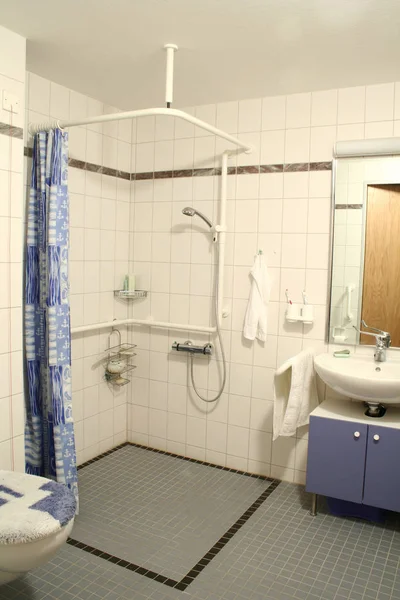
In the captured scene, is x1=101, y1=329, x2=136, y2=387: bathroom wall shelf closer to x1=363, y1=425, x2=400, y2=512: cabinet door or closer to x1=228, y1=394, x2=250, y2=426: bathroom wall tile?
x1=228, y1=394, x2=250, y2=426: bathroom wall tile

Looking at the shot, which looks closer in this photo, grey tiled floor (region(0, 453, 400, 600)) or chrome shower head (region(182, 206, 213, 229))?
grey tiled floor (region(0, 453, 400, 600))

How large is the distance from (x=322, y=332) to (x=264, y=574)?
1373 mm

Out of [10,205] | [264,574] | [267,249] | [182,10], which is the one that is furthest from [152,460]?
[182,10]

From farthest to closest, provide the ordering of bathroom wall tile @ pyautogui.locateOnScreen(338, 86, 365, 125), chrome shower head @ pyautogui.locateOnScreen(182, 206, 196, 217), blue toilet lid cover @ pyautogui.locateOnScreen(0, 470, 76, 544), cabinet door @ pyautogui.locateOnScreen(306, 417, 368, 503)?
chrome shower head @ pyautogui.locateOnScreen(182, 206, 196, 217)
bathroom wall tile @ pyautogui.locateOnScreen(338, 86, 365, 125)
cabinet door @ pyautogui.locateOnScreen(306, 417, 368, 503)
blue toilet lid cover @ pyautogui.locateOnScreen(0, 470, 76, 544)

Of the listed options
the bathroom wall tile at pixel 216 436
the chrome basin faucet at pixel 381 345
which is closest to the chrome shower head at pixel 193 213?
the chrome basin faucet at pixel 381 345

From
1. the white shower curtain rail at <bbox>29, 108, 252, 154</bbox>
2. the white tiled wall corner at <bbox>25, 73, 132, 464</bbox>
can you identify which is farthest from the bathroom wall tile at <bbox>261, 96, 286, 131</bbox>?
the white tiled wall corner at <bbox>25, 73, 132, 464</bbox>

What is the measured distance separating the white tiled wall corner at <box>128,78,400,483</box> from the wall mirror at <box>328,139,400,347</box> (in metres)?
0.08

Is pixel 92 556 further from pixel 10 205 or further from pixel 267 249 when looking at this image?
pixel 267 249

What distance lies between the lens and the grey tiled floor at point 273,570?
82.9 inches

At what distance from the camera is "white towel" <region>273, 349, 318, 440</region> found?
2.80m

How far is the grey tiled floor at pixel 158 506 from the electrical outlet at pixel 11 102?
2.07m

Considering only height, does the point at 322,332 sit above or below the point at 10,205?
below

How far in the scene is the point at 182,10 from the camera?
6.79 feet

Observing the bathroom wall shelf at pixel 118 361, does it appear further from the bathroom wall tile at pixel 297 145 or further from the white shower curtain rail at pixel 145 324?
the bathroom wall tile at pixel 297 145
